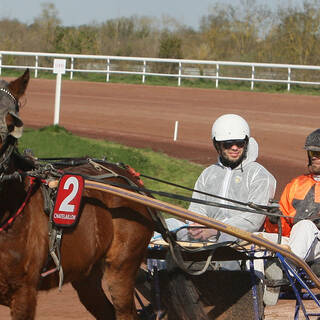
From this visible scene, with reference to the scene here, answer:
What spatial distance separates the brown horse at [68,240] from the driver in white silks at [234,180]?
675mm

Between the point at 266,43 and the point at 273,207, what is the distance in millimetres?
31332

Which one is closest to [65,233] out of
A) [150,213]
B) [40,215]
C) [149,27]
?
[40,215]

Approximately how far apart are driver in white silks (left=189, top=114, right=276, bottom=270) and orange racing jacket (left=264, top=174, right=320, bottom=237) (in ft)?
1.08

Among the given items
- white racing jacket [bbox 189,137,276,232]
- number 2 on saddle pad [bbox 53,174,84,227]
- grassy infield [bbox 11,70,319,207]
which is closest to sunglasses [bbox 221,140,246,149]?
white racing jacket [bbox 189,137,276,232]

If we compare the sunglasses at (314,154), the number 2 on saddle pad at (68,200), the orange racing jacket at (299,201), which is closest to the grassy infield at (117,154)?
the orange racing jacket at (299,201)

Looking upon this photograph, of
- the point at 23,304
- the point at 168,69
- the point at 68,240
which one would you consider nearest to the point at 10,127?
the point at 68,240

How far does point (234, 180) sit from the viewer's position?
5.28m

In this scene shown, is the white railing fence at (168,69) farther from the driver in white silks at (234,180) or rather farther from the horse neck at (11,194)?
the horse neck at (11,194)

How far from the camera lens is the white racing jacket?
16.7ft

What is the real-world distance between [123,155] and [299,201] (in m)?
7.76

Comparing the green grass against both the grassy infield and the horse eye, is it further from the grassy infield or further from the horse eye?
the horse eye

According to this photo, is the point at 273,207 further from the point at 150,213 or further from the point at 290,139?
the point at 290,139

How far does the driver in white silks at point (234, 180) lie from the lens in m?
5.09

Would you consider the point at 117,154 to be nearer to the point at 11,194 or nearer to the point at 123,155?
the point at 123,155
